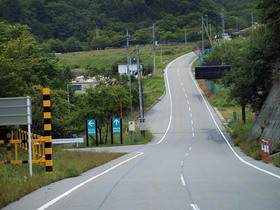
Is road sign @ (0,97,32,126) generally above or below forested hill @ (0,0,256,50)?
below

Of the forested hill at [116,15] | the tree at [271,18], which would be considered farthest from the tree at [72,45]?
the tree at [271,18]

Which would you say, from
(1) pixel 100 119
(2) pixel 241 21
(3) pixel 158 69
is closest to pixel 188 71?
(3) pixel 158 69

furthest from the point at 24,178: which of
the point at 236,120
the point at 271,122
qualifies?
the point at 236,120

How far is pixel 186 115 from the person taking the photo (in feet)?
186

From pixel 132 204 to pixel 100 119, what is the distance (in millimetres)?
35455

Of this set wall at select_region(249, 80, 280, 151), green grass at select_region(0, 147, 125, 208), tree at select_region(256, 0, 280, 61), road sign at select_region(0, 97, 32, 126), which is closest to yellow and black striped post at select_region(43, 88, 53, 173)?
green grass at select_region(0, 147, 125, 208)

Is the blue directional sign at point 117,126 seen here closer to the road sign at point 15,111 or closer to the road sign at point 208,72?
the road sign at point 208,72

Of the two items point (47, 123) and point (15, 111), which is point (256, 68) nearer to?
point (47, 123)

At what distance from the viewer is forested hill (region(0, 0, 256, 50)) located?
5556 inches

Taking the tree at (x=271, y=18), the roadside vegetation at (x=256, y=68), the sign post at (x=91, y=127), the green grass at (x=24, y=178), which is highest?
the tree at (x=271, y=18)

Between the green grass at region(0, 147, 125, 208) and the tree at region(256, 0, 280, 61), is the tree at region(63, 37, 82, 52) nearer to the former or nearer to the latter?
the tree at region(256, 0, 280, 61)

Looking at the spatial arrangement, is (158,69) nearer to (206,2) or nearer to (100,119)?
(100,119)

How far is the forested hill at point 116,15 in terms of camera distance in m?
141

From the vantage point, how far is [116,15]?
182m
